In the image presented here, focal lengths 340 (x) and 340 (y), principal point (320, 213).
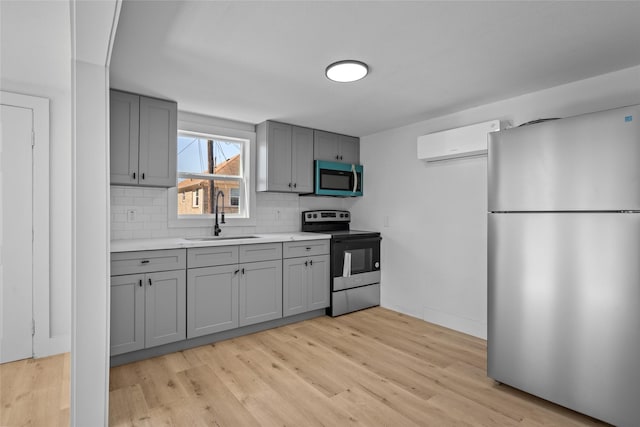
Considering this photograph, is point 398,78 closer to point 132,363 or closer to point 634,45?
point 634,45

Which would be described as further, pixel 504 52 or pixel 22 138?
pixel 22 138

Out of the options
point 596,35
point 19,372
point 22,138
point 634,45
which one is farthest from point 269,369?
point 634,45

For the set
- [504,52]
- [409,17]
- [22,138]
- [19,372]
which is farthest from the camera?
[22,138]

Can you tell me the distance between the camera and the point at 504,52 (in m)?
2.15

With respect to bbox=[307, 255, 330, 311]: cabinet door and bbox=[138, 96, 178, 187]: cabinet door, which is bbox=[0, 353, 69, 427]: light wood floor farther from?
bbox=[307, 255, 330, 311]: cabinet door

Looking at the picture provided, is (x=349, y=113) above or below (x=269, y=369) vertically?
above

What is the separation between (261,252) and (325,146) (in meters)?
1.63

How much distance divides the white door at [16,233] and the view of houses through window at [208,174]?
1196 mm

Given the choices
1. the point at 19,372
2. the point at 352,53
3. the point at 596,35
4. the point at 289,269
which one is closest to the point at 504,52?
the point at 596,35


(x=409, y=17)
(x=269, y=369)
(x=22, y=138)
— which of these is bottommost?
(x=269, y=369)

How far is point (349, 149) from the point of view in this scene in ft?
14.6

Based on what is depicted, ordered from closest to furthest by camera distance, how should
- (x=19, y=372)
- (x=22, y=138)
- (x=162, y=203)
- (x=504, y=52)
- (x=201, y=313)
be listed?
1. (x=504, y=52)
2. (x=19, y=372)
3. (x=22, y=138)
4. (x=201, y=313)
5. (x=162, y=203)

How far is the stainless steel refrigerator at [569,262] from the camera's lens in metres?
1.81

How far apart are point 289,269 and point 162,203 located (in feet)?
4.65
